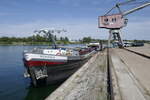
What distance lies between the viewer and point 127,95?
19.0 ft

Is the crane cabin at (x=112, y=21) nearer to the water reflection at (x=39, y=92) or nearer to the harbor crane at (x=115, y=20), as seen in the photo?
the harbor crane at (x=115, y=20)

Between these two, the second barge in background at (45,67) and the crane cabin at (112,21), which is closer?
the second barge in background at (45,67)

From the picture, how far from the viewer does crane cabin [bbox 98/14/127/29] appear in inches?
1735

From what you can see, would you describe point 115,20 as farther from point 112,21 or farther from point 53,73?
point 53,73

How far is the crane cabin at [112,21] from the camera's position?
1735 inches

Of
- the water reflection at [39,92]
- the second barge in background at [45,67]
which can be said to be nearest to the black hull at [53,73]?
the second barge in background at [45,67]

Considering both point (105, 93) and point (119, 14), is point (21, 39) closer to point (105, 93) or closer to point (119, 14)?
point (119, 14)

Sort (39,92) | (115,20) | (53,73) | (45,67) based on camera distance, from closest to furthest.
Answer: (39,92)
(45,67)
(53,73)
(115,20)

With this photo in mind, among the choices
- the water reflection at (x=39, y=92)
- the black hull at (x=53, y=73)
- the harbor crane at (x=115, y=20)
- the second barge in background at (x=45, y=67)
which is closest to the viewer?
the water reflection at (x=39, y=92)

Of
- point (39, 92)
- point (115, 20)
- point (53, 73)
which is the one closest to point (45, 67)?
point (53, 73)

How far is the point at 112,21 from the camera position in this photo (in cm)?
4494

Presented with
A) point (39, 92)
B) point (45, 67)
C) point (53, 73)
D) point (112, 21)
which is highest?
point (112, 21)

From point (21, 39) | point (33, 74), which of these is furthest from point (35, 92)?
point (21, 39)

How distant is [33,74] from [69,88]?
21.1 feet
